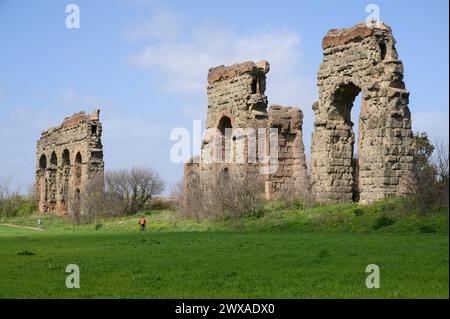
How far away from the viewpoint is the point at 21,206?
51125 millimetres

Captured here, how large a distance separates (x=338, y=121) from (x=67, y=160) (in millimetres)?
27131

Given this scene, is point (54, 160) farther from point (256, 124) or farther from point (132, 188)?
point (256, 124)

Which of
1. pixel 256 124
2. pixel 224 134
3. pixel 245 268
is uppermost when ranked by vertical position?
pixel 256 124

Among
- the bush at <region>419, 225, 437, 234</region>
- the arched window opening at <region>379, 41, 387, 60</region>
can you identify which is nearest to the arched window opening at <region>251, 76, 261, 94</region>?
the arched window opening at <region>379, 41, 387, 60</region>

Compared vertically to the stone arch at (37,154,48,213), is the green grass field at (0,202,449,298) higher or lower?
lower

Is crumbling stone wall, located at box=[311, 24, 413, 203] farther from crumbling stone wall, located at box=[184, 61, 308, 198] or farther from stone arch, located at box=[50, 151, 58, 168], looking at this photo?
stone arch, located at box=[50, 151, 58, 168]

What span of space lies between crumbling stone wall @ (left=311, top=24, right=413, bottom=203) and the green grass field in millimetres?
2409

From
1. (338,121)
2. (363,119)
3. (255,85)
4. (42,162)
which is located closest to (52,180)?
(42,162)

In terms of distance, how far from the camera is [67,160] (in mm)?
45594

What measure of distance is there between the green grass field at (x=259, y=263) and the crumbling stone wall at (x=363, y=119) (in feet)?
7.90

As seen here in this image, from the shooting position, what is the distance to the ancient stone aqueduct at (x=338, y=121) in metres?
20.5

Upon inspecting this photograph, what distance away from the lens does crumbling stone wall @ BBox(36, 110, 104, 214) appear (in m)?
39.5

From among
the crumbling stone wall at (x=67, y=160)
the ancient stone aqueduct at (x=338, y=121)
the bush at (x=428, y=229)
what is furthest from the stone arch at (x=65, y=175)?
the bush at (x=428, y=229)
